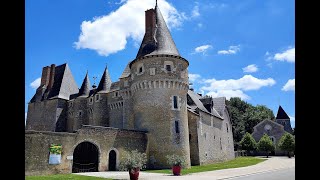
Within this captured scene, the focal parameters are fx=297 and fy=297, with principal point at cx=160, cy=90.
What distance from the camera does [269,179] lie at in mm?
17000

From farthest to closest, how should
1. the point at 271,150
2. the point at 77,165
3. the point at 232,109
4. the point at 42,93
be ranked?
the point at 232,109 < the point at 271,150 < the point at 42,93 < the point at 77,165

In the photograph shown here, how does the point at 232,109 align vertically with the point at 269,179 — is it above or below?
above

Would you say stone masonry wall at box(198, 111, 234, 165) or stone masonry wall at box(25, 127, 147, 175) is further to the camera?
stone masonry wall at box(198, 111, 234, 165)

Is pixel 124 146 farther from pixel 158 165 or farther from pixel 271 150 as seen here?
pixel 271 150

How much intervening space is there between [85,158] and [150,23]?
16551 mm

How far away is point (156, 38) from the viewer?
3181cm

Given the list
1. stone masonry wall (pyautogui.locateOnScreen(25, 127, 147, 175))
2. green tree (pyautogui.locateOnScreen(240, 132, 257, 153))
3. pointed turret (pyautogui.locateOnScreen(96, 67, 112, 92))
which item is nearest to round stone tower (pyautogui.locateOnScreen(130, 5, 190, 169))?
stone masonry wall (pyautogui.locateOnScreen(25, 127, 147, 175))

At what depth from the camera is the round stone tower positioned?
94.7 ft

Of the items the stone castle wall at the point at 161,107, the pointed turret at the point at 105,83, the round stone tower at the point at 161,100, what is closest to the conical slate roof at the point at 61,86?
the pointed turret at the point at 105,83

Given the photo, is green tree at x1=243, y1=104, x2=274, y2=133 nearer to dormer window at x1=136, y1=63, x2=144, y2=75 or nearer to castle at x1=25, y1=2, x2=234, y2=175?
castle at x1=25, y1=2, x2=234, y2=175

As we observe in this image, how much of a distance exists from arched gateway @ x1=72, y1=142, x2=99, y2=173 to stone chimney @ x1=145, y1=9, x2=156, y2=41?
1346 centimetres

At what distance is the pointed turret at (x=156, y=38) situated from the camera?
102 ft
